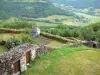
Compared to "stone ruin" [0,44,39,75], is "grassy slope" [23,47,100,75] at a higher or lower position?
lower

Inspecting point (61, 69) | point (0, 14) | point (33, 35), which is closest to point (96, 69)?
point (61, 69)

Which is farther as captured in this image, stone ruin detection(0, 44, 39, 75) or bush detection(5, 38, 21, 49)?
bush detection(5, 38, 21, 49)

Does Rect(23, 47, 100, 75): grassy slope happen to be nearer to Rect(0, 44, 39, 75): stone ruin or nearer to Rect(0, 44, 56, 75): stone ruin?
Rect(0, 44, 56, 75): stone ruin

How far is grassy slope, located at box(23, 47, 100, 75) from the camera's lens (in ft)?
84.1

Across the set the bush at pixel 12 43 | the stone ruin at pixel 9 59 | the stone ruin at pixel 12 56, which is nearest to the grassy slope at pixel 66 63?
the stone ruin at pixel 12 56

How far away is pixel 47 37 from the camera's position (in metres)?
44.8

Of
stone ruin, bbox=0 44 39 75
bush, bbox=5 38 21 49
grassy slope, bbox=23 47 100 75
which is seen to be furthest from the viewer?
bush, bbox=5 38 21 49

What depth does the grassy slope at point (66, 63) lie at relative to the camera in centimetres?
2564

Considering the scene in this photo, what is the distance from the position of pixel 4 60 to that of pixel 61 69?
6.06 m

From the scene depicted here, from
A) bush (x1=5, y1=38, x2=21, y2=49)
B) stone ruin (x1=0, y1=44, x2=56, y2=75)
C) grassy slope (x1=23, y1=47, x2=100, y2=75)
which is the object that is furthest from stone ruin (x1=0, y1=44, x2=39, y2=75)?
bush (x1=5, y1=38, x2=21, y2=49)

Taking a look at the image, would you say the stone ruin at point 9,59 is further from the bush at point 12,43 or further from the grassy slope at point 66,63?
the bush at point 12,43

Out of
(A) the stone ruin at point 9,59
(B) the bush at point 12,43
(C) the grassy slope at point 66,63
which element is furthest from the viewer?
(B) the bush at point 12,43

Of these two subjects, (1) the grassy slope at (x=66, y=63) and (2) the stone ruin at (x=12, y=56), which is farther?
(1) the grassy slope at (x=66, y=63)

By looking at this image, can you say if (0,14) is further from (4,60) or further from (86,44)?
(4,60)
